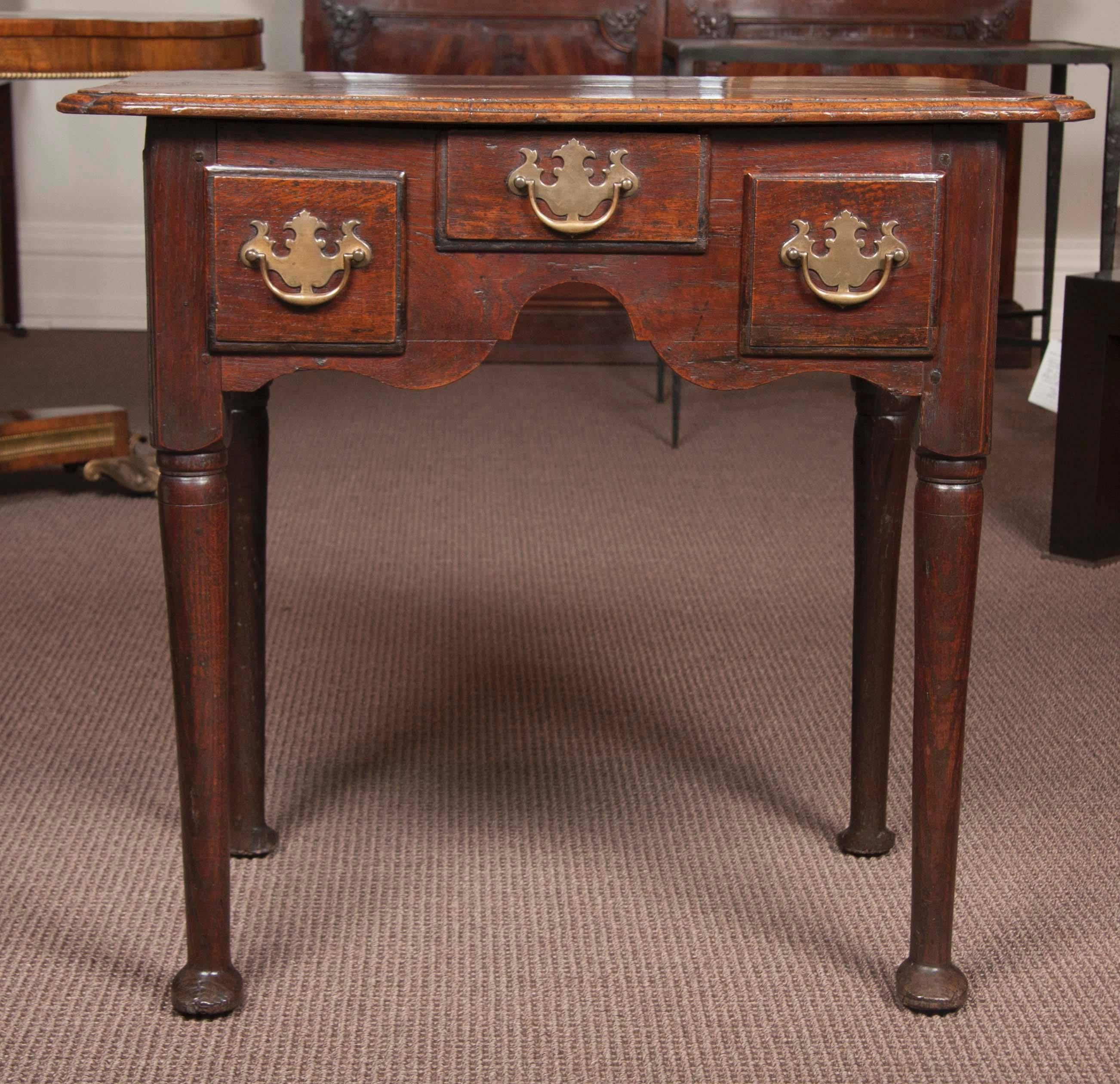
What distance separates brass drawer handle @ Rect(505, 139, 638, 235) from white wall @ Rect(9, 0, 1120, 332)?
135 inches

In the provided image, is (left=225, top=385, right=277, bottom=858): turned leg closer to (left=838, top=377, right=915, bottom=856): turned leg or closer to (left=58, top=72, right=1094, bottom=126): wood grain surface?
(left=58, top=72, right=1094, bottom=126): wood grain surface

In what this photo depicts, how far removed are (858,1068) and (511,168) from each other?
2.39 ft

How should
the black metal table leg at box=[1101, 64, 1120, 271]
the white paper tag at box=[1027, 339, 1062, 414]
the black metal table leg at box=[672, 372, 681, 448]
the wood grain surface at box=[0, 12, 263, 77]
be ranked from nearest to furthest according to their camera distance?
the wood grain surface at box=[0, 12, 263, 77], the white paper tag at box=[1027, 339, 1062, 414], the black metal table leg at box=[672, 372, 681, 448], the black metal table leg at box=[1101, 64, 1120, 271]

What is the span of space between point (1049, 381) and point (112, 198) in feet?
8.93

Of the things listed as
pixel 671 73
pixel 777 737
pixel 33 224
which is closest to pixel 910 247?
pixel 777 737

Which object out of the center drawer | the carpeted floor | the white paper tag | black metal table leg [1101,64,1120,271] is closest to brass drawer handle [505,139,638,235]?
the center drawer

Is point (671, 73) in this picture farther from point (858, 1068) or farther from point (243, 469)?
point (858, 1068)

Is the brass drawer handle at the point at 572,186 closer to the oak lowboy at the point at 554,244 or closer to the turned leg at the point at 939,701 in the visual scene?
the oak lowboy at the point at 554,244

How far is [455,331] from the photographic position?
3.74ft

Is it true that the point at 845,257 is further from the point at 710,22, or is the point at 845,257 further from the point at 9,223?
the point at 9,223

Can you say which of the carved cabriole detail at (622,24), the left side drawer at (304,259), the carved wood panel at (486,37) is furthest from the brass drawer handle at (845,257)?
the carved cabriole detail at (622,24)

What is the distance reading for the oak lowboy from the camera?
3.58ft

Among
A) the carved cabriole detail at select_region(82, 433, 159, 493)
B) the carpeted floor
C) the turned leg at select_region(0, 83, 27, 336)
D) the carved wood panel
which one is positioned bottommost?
the carpeted floor

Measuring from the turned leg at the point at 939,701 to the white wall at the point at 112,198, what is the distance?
3.39 m
